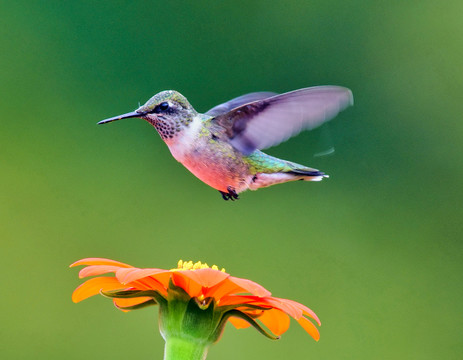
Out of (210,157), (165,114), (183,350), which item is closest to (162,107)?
(165,114)

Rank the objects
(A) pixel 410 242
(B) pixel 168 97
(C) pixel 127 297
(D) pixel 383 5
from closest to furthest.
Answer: (C) pixel 127 297 < (B) pixel 168 97 < (A) pixel 410 242 < (D) pixel 383 5

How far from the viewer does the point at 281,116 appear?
56.5 inches

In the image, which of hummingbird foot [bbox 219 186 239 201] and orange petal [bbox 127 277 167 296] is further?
hummingbird foot [bbox 219 186 239 201]

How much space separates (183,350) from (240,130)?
Result: 0.59 meters

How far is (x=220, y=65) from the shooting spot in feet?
11.8

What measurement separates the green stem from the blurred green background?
5.96 feet

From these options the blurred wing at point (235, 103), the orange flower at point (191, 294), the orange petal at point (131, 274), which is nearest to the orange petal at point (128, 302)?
the orange flower at point (191, 294)

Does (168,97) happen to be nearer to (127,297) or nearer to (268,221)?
(127,297)

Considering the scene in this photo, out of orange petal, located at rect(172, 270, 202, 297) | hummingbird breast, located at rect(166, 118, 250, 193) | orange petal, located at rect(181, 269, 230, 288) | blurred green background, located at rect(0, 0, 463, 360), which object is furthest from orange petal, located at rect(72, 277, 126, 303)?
blurred green background, located at rect(0, 0, 463, 360)

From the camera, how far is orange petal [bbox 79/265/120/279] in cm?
103

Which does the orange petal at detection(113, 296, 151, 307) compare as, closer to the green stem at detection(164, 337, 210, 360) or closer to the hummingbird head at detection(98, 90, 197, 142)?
the green stem at detection(164, 337, 210, 360)

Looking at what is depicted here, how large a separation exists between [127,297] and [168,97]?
466 mm

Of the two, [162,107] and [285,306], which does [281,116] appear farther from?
[285,306]

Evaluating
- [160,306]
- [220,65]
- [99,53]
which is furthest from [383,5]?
[160,306]
